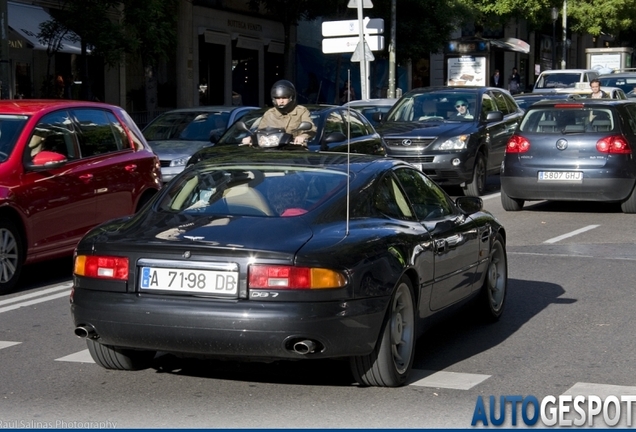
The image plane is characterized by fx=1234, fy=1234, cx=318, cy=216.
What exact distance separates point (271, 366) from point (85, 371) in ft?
3.60

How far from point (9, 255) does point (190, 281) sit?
4.50 meters

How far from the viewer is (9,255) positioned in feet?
34.2

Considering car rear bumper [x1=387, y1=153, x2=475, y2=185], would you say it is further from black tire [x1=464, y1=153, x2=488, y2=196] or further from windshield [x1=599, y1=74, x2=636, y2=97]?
windshield [x1=599, y1=74, x2=636, y2=97]

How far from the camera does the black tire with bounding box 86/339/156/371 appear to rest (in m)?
7.12

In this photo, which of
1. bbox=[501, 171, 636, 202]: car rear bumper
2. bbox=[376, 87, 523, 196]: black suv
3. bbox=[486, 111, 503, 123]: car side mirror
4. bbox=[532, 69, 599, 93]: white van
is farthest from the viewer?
bbox=[532, 69, 599, 93]: white van

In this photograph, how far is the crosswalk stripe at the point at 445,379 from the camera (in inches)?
271

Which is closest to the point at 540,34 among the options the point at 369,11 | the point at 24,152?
the point at 369,11

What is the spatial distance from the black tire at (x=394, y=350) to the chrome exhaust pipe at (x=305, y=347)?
0.46m

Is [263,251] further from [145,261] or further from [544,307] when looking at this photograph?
[544,307]

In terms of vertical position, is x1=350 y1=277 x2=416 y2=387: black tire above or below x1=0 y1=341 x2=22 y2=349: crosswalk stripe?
above

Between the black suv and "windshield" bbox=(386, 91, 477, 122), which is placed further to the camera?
"windshield" bbox=(386, 91, 477, 122)

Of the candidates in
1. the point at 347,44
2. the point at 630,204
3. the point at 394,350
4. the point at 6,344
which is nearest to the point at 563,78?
the point at 347,44

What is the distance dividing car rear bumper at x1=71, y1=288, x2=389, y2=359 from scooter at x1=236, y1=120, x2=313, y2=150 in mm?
5093

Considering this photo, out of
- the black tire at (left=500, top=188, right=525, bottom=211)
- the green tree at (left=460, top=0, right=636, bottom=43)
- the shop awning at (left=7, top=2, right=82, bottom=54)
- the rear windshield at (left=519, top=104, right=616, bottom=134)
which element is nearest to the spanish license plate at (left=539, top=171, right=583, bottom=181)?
the rear windshield at (left=519, top=104, right=616, bottom=134)
